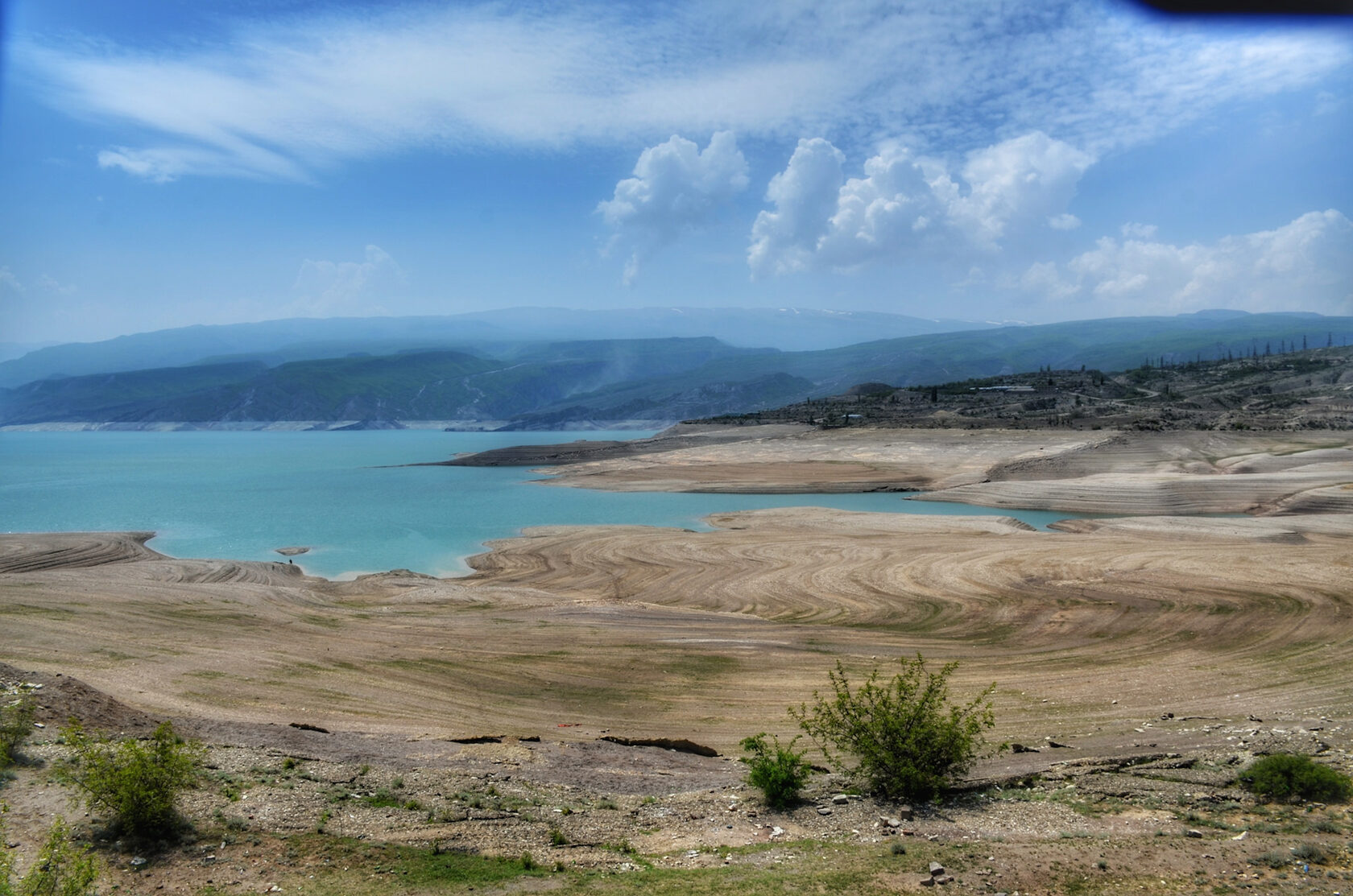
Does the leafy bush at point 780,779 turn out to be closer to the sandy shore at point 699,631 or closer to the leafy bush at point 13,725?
the sandy shore at point 699,631

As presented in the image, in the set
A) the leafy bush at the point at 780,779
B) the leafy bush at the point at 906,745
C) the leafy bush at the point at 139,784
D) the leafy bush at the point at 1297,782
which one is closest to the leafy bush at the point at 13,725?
the leafy bush at the point at 139,784

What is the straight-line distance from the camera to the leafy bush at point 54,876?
5984 mm

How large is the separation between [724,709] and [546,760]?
4.98 m

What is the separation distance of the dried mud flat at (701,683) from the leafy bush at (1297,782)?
379 mm

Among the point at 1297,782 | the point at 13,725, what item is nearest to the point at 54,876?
the point at 13,725

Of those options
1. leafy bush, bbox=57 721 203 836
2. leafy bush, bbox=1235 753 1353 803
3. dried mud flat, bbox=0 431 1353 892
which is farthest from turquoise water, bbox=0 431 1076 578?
leafy bush, bbox=1235 753 1353 803

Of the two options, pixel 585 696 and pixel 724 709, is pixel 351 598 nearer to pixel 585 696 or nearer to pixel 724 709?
pixel 585 696

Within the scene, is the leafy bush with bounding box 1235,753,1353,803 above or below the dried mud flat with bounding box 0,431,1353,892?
above

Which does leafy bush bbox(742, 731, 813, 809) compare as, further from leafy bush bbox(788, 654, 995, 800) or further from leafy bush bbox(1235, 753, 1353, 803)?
leafy bush bbox(1235, 753, 1353, 803)

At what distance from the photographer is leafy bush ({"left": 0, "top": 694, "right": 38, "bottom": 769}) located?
9677mm

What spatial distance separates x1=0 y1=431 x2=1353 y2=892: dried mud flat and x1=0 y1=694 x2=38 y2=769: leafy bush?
0.75 feet

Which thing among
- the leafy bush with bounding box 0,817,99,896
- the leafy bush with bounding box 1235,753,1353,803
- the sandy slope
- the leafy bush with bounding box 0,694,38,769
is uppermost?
the leafy bush with bounding box 0,817,99,896

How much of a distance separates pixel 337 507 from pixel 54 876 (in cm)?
5395

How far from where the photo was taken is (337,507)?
57.1 m
